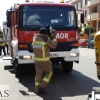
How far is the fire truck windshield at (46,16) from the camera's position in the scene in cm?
862

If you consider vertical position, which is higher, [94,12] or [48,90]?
[94,12]

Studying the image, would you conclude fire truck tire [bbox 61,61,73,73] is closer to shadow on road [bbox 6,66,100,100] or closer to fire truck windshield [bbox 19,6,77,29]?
shadow on road [bbox 6,66,100,100]

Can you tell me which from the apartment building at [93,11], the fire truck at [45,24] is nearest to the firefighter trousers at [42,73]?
the fire truck at [45,24]

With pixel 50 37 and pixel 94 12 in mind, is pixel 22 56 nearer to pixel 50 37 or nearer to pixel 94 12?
pixel 50 37

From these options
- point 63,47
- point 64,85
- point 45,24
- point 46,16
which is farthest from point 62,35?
point 64,85

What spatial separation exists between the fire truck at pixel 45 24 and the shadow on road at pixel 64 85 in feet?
2.19

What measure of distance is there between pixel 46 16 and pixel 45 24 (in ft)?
1.03

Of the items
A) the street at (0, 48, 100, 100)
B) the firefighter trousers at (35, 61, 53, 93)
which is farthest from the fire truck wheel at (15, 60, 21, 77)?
the firefighter trousers at (35, 61, 53, 93)

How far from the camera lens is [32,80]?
29.4ft

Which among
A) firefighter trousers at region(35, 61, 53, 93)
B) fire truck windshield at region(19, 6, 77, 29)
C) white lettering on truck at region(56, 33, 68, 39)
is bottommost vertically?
firefighter trousers at region(35, 61, 53, 93)

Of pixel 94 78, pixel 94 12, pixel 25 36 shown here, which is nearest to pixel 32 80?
pixel 25 36

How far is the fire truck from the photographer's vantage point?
8492 mm

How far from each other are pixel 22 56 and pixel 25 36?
66 centimetres

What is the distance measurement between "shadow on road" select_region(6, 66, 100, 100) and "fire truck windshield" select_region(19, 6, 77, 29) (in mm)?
1871
